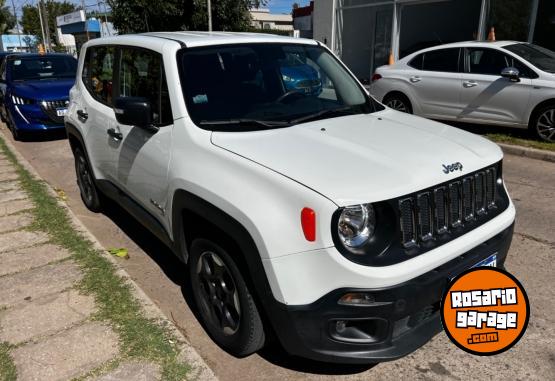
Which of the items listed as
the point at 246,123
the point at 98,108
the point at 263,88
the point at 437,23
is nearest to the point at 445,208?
the point at 246,123

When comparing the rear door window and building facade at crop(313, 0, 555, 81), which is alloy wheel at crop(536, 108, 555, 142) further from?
building facade at crop(313, 0, 555, 81)

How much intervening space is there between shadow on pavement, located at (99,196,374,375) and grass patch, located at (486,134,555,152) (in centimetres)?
588

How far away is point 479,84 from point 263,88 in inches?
235

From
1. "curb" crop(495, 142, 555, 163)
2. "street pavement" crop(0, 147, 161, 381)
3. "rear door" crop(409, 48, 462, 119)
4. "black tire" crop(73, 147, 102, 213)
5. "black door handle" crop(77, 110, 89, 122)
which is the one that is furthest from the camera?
"rear door" crop(409, 48, 462, 119)

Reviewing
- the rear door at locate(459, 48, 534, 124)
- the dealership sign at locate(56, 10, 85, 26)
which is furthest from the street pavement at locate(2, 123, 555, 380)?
the dealership sign at locate(56, 10, 85, 26)

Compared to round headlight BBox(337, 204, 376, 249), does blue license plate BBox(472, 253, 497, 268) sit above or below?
below

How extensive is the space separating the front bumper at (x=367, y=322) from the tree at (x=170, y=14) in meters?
21.0

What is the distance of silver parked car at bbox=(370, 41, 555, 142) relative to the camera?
757 centimetres

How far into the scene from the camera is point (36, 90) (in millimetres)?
9367

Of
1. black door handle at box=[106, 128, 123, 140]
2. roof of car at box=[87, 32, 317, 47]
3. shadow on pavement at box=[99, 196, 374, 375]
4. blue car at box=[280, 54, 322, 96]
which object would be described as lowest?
shadow on pavement at box=[99, 196, 374, 375]

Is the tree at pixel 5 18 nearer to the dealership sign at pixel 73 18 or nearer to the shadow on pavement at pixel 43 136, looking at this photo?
the dealership sign at pixel 73 18

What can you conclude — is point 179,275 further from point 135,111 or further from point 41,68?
point 41,68

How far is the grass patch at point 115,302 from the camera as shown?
280 centimetres

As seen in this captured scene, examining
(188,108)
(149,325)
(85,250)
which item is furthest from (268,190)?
(85,250)
